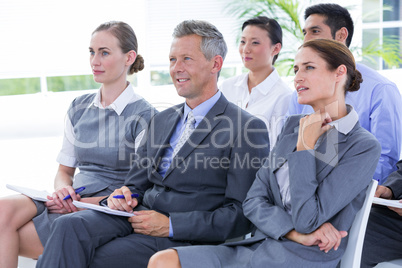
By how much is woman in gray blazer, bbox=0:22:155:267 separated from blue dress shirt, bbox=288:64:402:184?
1.22 metres

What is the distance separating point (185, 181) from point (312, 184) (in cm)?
64

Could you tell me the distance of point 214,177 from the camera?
2.20m

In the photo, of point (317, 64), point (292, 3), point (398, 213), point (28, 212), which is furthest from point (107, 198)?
point (292, 3)

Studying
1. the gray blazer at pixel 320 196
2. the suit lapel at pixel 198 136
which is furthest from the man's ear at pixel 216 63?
the gray blazer at pixel 320 196

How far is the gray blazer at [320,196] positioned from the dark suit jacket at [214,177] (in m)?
0.23

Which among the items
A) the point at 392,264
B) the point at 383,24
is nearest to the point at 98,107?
the point at 392,264

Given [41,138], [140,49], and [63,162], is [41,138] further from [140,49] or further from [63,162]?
[63,162]

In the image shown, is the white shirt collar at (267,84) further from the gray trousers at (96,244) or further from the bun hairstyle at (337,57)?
the gray trousers at (96,244)

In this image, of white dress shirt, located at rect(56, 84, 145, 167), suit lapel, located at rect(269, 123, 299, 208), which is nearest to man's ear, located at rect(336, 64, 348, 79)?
suit lapel, located at rect(269, 123, 299, 208)

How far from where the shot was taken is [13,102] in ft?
22.5

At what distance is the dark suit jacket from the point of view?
212 cm

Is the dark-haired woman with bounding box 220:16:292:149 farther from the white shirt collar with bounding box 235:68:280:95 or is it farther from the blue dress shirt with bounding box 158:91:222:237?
the blue dress shirt with bounding box 158:91:222:237

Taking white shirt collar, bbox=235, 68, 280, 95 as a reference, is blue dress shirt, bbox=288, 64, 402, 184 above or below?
below

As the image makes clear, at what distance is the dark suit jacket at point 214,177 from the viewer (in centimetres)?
212
